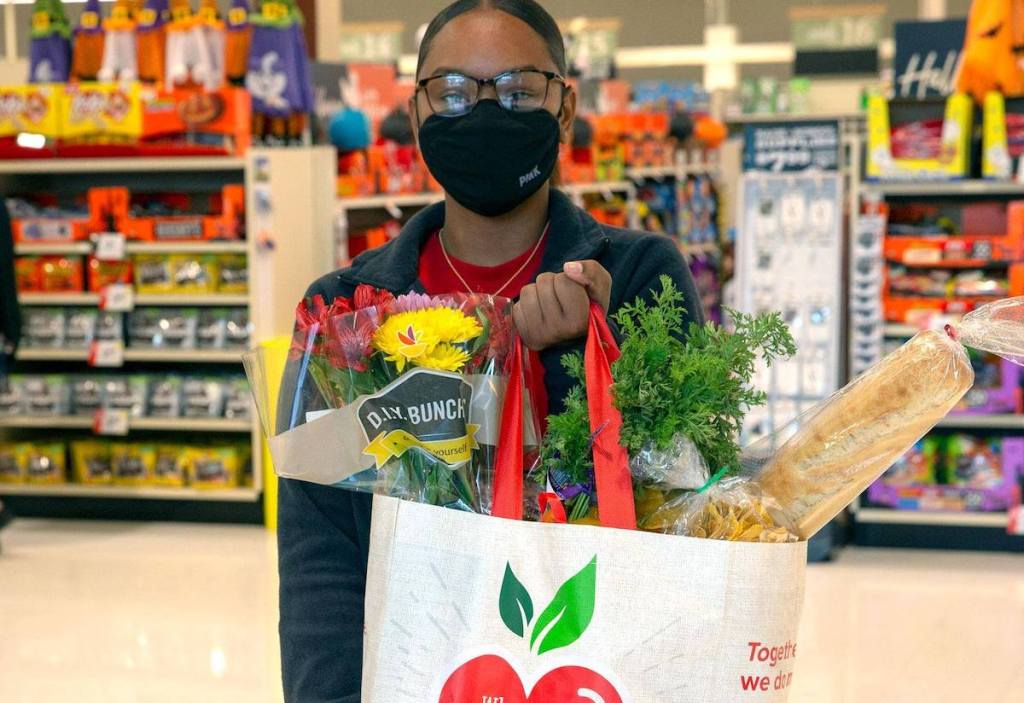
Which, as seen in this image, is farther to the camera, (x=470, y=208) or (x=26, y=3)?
(x=26, y=3)

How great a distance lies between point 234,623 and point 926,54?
4583 millimetres

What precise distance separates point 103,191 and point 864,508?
412 centimetres

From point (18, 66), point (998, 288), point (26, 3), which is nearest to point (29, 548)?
point (998, 288)

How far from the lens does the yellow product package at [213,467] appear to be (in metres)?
6.77

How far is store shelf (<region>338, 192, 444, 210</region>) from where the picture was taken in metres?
6.77

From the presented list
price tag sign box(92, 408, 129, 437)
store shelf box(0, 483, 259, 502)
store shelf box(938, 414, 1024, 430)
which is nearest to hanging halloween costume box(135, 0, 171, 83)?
price tag sign box(92, 408, 129, 437)

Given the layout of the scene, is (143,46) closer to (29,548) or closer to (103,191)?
(103,191)

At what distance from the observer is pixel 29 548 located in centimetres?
640

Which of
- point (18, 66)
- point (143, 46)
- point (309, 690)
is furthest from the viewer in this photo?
point (18, 66)

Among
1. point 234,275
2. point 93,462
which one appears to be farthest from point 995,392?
point 93,462

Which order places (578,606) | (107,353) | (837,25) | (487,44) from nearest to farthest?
1. (578,606)
2. (487,44)
3. (107,353)
4. (837,25)

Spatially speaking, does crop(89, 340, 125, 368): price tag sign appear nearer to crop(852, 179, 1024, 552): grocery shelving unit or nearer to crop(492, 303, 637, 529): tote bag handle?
crop(852, 179, 1024, 552): grocery shelving unit

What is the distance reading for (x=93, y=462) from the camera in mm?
7016

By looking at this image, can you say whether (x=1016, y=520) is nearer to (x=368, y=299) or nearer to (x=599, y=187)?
(x=599, y=187)
